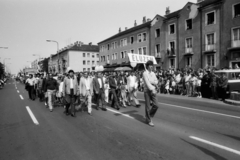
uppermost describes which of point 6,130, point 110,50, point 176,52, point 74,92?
point 110,50

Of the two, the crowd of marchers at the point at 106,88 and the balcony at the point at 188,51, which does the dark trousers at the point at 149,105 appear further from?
the balcony at the point at 188,51

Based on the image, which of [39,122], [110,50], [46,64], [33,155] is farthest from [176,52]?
[46,64]

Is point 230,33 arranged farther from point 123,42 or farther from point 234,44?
point 123,42

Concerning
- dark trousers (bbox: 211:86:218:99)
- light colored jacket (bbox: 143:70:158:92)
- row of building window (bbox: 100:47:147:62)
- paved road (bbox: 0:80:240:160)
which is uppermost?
row of building window (bbox: 100:47:147:62)

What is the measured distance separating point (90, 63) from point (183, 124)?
211 ft

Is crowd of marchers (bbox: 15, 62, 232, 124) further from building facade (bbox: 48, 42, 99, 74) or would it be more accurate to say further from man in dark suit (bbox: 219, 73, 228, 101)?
building facade (bbox: 48, 42, 99, 74)

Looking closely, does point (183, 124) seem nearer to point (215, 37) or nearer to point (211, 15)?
point (215, 37)

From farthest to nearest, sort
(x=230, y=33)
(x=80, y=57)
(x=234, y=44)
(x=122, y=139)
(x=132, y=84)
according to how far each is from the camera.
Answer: (x=80, y=57), (x=230, y=33), (x=234, y=44), (x=132, y=84), (x=122, y=139)

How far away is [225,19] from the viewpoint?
23.3 m

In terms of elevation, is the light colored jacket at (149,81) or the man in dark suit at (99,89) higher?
the light colored jacket at (149,81)

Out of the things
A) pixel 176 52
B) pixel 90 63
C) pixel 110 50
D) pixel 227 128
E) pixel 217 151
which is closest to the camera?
pixel 217 151

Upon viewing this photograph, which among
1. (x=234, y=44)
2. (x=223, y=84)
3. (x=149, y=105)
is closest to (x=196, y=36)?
(x=234, y=44)

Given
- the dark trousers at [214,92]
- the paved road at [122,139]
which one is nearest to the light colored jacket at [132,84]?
the paved road at [122,139]

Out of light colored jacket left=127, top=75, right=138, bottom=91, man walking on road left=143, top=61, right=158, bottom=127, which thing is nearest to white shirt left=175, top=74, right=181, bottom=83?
light colored jacket left=127, top=75, right=138, bottom=91
